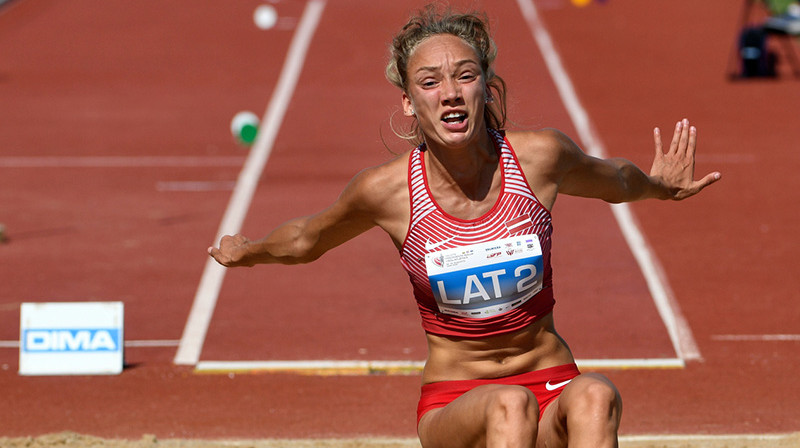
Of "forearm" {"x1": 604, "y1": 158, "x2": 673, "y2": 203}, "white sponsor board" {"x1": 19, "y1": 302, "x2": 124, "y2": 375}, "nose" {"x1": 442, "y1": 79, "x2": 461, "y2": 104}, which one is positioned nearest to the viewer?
"nose" {"x1": 442, "y1": 79, "x2": 461, "y2": 104}

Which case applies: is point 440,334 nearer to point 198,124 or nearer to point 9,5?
point 198,124

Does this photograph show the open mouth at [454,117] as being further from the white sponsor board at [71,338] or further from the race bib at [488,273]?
the white sponsor board at [71,338]

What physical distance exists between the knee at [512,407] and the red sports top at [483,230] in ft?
1.08

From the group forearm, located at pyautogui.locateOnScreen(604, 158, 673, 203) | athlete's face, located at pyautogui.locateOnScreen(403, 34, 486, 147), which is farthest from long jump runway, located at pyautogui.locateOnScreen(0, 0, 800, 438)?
forearm, located at pyautogui.locateOnScreen(604, 158, 673, 203)

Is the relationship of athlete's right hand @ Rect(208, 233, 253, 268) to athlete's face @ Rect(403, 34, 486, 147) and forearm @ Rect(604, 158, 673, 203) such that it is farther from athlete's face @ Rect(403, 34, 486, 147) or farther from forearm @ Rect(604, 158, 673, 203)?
forearm @ Rect(604, 158, 673, 203)

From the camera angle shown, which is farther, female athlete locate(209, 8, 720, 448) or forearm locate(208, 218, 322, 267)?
forearm locate(208, 218, 322, 267)

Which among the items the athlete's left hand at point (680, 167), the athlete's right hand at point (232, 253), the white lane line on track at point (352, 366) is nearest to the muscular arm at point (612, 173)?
the athlete's left hand at point (680, 167)

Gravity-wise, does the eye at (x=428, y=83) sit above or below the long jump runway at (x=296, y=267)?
above

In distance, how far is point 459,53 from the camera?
146 inches

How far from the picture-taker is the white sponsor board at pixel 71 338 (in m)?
6.54

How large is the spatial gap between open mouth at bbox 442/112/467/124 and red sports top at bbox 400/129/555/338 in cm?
23

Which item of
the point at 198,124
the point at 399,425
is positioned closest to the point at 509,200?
the point at 399,425

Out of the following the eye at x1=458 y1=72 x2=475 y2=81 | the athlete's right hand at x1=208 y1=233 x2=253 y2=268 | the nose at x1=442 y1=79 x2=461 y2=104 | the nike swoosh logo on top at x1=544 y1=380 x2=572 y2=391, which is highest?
the eye at x1=458 y1=72 x2=475 y2=81

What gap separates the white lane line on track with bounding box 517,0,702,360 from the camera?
7.22 metres
